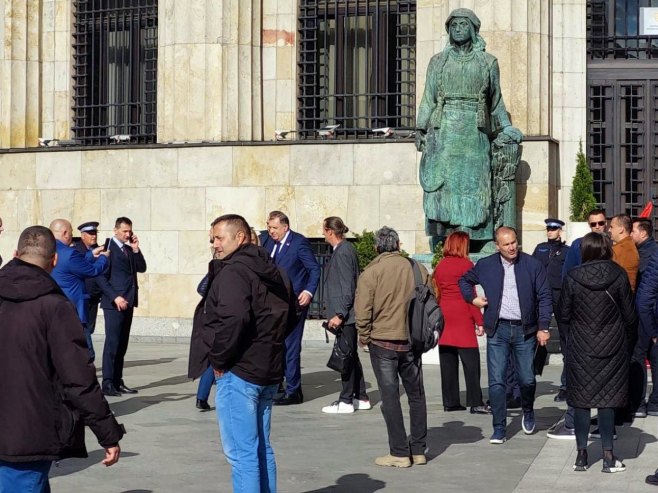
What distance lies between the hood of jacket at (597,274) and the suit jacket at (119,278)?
5.80 m

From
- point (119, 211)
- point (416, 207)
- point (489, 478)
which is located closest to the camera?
point (489, 478)

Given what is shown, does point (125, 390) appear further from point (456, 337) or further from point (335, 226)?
point (456, 337)

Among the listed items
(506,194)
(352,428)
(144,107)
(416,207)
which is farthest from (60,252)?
(144,107)

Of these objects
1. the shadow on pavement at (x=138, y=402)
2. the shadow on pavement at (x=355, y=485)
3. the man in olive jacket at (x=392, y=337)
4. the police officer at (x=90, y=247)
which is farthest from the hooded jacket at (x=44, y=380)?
the police officer at (x=90, y=247)

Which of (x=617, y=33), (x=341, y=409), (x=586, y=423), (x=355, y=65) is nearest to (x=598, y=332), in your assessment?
(x=586, y=423)

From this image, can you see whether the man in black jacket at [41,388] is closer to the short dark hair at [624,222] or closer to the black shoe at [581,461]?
the black shoe at [581,461]

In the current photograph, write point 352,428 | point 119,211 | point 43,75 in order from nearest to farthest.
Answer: point 352,428, point 119,211, point 43,75

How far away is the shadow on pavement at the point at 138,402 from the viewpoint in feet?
43.9

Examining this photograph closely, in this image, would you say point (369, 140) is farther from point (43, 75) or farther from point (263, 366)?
point (263, 366)

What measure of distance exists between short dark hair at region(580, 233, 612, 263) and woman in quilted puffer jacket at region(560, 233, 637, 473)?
0.31ft

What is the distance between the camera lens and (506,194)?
18.7 metres

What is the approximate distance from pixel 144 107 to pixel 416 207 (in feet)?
16.8

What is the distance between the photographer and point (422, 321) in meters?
10.6

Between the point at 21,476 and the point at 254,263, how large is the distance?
2.05 meters
